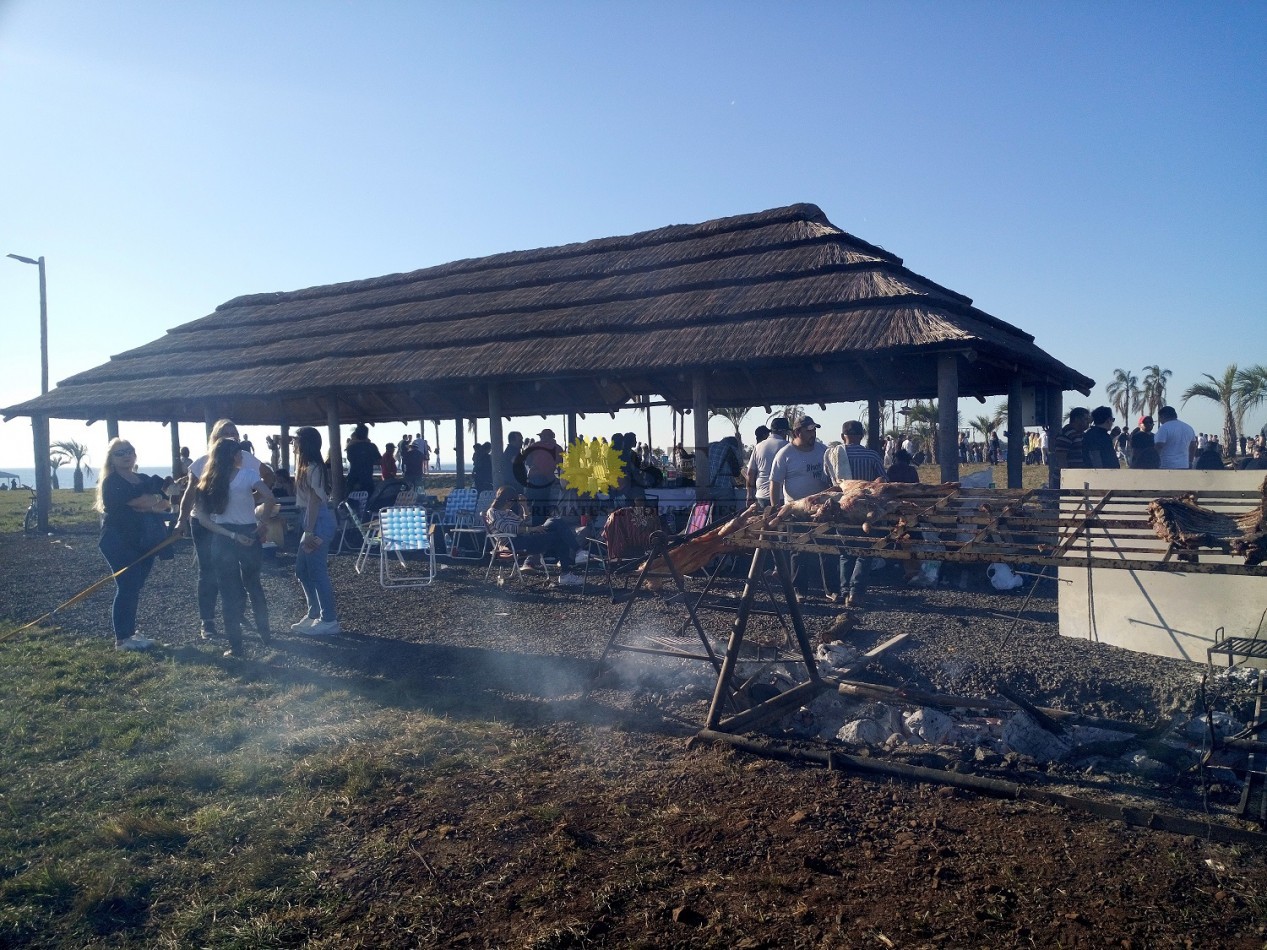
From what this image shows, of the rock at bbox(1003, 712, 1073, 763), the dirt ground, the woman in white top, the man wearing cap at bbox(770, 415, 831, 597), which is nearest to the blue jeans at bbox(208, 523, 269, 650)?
the woman in white top

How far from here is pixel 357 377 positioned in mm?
15016

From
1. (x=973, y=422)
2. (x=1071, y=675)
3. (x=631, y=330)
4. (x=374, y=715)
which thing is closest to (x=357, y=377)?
(x=631, y=330)

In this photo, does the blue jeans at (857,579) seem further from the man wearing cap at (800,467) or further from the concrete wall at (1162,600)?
the concrete wall at (1162,600)

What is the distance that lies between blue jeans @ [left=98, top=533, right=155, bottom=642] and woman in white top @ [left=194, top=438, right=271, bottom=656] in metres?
0.70

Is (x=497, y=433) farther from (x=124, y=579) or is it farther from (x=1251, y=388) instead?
(x=1251, y=388)

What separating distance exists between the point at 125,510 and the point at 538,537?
15.9ft

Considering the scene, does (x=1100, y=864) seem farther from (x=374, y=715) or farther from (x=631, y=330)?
(x=631, y=330)

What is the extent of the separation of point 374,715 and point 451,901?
2625 millimetres

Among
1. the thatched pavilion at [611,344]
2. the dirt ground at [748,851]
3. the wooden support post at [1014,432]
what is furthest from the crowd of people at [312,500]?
the dirt ground at [748,851]

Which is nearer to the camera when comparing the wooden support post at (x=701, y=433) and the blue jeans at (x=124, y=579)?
the blue jeans at (x=124, y=579)

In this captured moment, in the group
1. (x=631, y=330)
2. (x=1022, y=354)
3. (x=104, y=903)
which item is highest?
(x=631, y=330)

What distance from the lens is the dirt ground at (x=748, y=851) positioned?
3.02 meters

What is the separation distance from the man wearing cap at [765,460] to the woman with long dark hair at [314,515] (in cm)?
441

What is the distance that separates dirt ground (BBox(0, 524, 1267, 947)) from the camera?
3.02 m
